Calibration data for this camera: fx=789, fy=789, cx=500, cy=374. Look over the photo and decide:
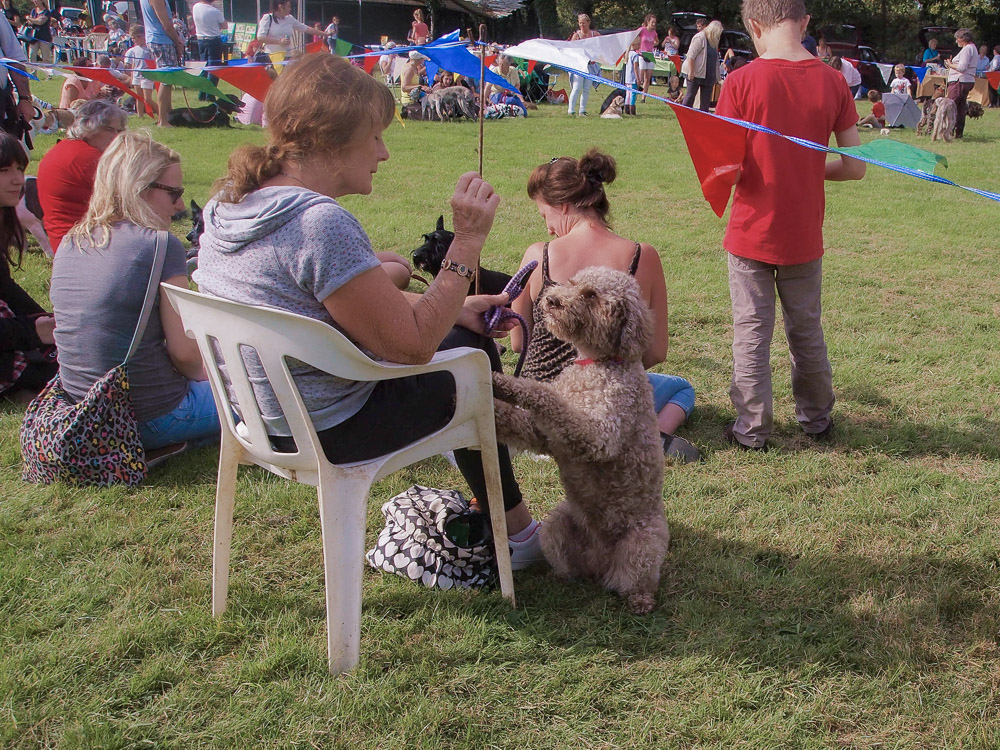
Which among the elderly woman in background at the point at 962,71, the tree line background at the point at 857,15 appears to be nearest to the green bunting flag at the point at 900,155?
the elderly woman in background at the point at 962,71

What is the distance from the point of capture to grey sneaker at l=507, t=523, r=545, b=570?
3.00 m

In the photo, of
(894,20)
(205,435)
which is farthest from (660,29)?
(205,435)

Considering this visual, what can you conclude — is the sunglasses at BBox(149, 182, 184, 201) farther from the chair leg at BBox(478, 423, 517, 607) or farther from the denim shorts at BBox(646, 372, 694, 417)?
the denim shorts at BBox(646, 372, 694, 417)

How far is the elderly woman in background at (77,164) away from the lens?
17.0 feet

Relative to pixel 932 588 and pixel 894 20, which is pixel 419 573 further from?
pixel 894 20

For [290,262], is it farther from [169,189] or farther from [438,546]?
[169,189]

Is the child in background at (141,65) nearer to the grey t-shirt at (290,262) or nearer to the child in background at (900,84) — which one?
the grey t-shirt at (290,262)

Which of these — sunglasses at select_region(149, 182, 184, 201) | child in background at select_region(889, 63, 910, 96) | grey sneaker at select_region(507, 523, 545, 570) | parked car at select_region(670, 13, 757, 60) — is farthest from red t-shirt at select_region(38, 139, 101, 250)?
parked car at select_region(670, 13, 757, 60)

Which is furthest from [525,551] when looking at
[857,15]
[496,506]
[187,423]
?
[857,15]

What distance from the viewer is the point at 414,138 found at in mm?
13492

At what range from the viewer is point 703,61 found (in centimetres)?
1652

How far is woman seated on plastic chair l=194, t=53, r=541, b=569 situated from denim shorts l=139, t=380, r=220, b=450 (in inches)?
61.6

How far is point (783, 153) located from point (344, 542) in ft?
9.04

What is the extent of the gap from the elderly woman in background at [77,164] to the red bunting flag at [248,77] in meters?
0.86
